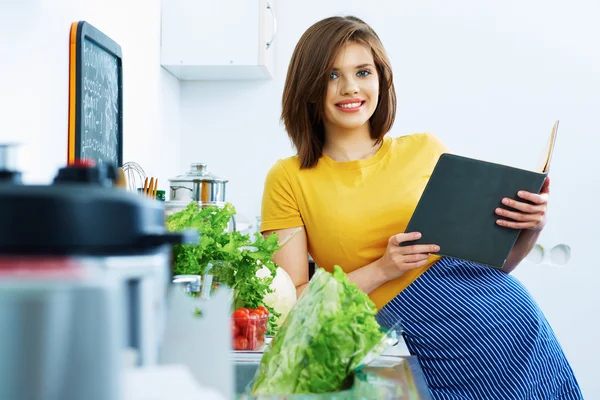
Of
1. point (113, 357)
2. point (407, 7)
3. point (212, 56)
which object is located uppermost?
point (407, 7)

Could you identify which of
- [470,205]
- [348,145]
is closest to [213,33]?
[348,145]

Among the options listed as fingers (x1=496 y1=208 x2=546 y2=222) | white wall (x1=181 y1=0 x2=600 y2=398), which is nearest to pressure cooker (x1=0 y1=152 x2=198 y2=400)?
fingers (x1=496 y1=208 x2=546 y2=222)

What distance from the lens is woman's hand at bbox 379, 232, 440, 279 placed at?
154 cm

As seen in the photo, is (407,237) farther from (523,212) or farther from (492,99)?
(492,99)

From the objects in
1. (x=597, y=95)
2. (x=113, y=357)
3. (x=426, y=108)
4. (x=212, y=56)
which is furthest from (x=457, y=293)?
(x=597, y=95)

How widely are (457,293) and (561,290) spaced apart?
203cm

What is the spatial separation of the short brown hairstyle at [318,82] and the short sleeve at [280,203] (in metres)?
0.07

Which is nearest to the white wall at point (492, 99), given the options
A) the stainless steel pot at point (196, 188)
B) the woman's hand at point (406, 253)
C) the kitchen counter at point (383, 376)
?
the stainless steel pot at point (196, 188)

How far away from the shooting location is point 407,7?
333cm

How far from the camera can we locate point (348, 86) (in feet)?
5.53

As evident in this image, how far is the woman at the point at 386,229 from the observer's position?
4.77 ft

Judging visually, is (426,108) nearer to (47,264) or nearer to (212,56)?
Result: (212,56)

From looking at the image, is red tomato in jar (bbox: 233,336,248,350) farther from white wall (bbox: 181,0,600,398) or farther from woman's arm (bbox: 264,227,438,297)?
white wall (bbox: 181,0,600,398)

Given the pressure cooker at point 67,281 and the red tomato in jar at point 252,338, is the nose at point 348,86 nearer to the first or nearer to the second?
the red tomato in jar at point 252,338
